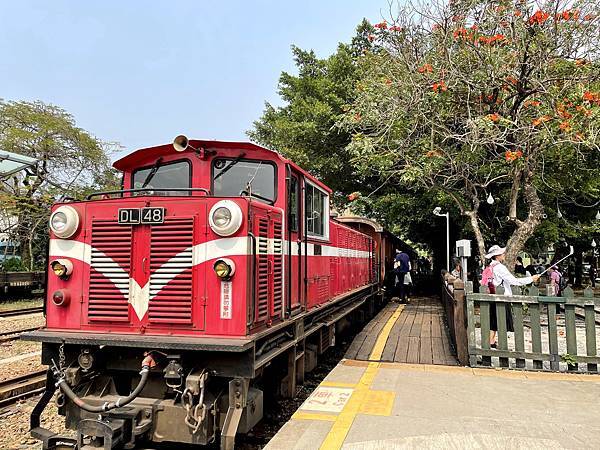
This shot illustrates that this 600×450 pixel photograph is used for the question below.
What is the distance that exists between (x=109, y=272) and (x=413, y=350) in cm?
494

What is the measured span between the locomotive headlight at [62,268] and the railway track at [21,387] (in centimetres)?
257

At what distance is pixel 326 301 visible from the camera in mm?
7691

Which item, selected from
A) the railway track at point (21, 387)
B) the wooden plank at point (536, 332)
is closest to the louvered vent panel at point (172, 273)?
the railway track at point (21, 387)

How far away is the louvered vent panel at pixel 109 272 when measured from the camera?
443cm

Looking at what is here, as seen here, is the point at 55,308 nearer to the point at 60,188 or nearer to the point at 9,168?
the point at 9,168

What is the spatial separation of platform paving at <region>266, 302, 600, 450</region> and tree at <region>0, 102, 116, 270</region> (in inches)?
775

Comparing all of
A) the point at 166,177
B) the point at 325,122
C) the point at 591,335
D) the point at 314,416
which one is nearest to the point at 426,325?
the point at 591,335

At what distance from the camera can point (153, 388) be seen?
14.0 feet

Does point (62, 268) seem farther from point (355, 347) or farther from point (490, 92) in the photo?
point (490, 92)

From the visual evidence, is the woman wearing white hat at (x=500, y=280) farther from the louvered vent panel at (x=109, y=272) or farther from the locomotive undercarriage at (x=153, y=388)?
the louvered vent panel at (x=109, y=272)

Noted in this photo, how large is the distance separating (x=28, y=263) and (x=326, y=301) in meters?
20.6

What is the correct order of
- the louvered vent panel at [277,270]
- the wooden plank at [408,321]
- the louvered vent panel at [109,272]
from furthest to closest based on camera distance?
the wooden plank at [408,321]
the louvered vent panel at [277,270]
the louvered vent panel at [109,272]

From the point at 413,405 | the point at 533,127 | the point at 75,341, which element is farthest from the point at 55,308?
the point at 533,127

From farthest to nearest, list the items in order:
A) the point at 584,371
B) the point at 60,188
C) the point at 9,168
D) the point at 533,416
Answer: the point at 60,188 < the point at 9,168 < the point at 584,371 < the point at 533,416
